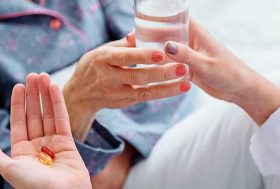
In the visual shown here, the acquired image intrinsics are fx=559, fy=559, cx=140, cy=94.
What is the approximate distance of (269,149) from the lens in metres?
1.01

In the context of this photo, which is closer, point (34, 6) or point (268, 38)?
point (34, 6)

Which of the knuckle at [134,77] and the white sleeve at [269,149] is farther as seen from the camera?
the white sleeve at [269,149]

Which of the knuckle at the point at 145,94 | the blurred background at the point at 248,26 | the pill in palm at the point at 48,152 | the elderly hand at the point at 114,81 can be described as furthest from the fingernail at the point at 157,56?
the blurred background at the point at 248,26

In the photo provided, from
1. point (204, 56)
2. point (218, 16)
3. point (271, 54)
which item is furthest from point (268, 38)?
point (204, 56)

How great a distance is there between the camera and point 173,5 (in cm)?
86

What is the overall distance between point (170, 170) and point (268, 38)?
476 millimetres

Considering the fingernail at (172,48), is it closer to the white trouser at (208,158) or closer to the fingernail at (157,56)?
the fingernail at (157,56)

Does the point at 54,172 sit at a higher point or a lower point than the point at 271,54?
higher

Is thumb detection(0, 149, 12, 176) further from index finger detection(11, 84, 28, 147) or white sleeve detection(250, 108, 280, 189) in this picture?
white sleeve detection(250, 108, 280, 189)

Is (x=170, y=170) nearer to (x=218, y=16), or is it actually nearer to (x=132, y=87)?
(x=132, y=87)

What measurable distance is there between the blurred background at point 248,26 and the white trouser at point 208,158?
0.26 metres

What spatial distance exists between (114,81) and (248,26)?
60 centimetres

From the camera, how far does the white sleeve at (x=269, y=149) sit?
989 millimetres

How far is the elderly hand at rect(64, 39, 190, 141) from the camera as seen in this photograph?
2.82 ft
